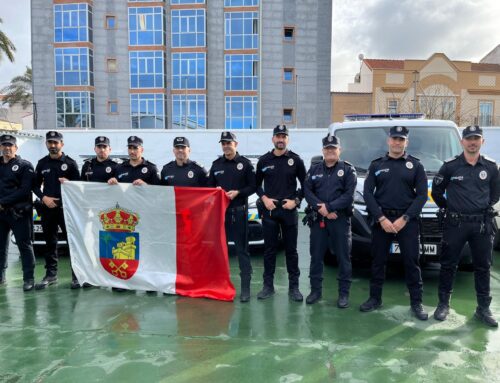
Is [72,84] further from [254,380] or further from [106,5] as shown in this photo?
[254,380]

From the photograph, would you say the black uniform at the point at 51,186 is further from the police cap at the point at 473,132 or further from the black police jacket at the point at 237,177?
the police cap at the point at 473,132

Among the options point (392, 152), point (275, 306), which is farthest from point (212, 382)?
point (392, 152)

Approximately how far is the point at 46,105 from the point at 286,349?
1300 inches

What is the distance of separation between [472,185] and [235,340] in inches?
104

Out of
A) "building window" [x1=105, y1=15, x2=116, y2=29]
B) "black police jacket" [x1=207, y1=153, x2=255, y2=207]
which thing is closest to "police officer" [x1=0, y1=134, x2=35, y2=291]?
"black police jacket" [x1=207, y1=153, x2=255, y2=207]

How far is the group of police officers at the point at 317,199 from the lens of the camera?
393 cm

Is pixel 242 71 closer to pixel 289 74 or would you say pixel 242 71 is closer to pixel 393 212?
pixel 289 74

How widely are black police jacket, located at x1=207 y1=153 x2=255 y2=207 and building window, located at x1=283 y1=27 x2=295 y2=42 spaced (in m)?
28.4

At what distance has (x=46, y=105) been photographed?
3125cm

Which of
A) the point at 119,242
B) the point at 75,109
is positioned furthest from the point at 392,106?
the point at 119,242

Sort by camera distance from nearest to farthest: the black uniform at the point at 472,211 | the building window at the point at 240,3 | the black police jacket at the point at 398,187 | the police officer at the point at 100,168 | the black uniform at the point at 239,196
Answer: the black uniform at the point at 472,211 < the black police jacket at the point at 398,187 < the black uniform at the point at 239,196 < the police officer at the point at 100,168 < the building window at the point at 240,3

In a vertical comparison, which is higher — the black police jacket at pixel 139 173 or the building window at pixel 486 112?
the building window at pixel 486 112

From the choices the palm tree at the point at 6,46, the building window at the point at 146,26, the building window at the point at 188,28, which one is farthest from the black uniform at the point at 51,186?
the building window at the point at 146,26

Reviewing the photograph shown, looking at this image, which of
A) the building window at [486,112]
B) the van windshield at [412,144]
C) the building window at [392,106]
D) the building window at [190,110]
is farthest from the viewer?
the building window at [486,112]
